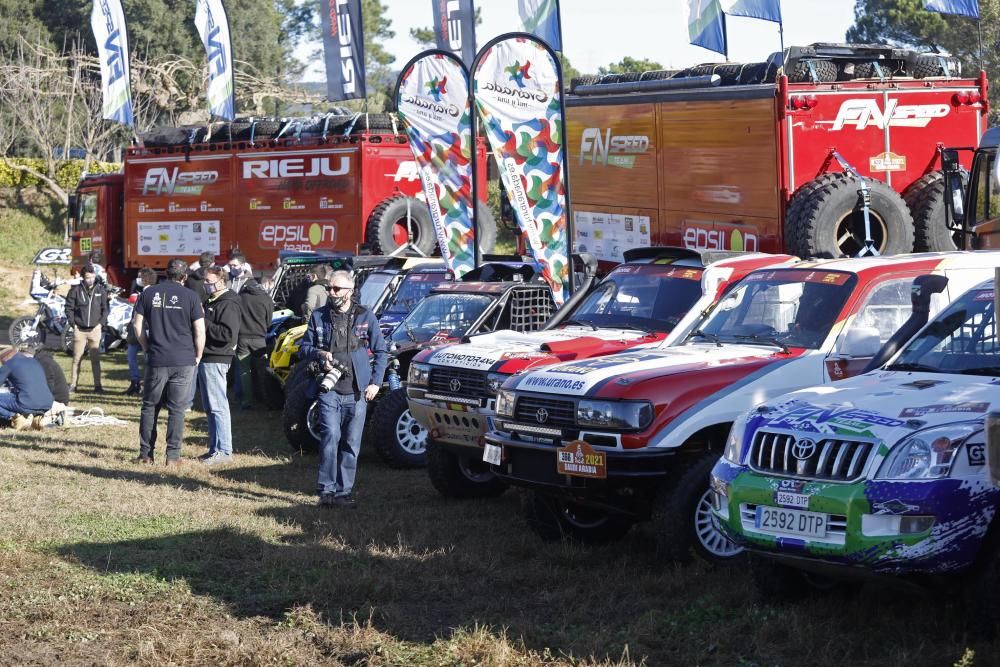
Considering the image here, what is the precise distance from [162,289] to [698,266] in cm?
514

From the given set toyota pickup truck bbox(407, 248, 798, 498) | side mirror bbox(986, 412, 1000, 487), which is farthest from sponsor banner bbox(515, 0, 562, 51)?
side mirror bbox(986, 412, 1000, 487)

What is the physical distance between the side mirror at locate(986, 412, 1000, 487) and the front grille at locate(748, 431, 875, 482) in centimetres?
56


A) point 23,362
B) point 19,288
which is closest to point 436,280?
point 23,362

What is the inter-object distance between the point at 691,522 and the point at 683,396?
2.36 feet

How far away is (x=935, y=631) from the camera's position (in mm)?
6098

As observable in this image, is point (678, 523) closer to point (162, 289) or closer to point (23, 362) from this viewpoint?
point (162, 289)

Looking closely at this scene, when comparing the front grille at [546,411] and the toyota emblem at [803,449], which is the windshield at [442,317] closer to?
the front grille at [546,411]

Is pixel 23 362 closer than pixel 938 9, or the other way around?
pixel 23 362

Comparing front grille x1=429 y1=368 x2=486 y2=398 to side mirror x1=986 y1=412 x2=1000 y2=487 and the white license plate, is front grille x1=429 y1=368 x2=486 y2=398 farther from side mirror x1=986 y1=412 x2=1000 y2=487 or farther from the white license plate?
side mirror x1=986 y1=412 x2=1000 y2=487

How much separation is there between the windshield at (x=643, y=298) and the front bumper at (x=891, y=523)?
4.06 meters

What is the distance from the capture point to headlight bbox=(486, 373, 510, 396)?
30.3ft

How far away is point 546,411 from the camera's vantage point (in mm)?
7957

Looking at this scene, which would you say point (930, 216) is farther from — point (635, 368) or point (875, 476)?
point (875, 476)

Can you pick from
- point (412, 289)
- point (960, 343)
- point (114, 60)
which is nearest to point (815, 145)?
point (412, 289)
